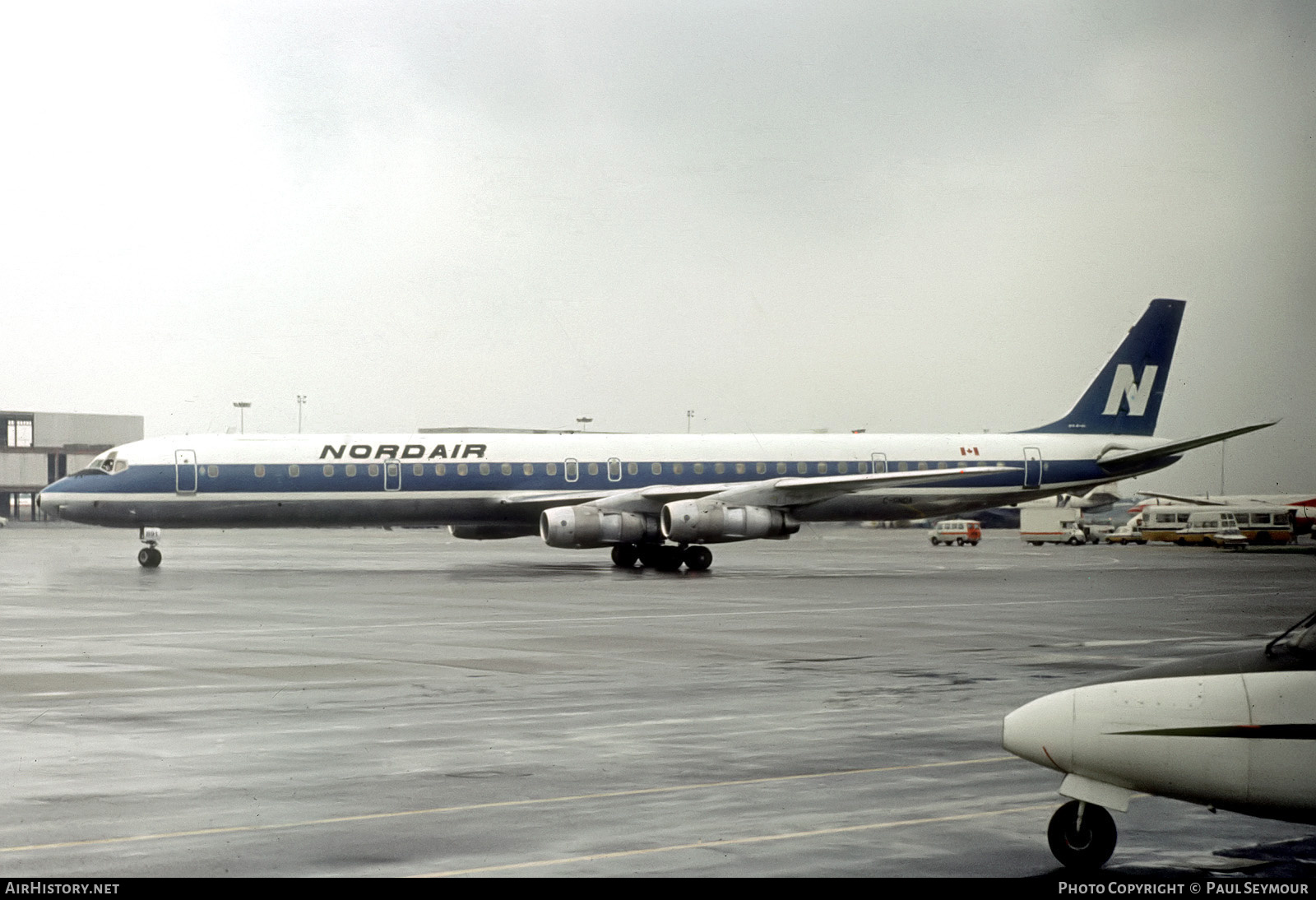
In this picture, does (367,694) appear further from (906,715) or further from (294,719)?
(906,715)

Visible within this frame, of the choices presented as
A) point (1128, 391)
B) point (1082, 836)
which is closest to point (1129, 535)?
point (1128, 391)

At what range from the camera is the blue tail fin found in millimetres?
51438

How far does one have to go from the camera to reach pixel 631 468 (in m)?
46.3

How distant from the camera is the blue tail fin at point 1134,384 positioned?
51.4 meters

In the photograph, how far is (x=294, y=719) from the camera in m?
14.3

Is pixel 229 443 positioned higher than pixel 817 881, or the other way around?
pixel 229 443

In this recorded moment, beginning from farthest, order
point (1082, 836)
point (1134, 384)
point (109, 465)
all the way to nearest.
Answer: point (1134, 384), point (109, 465), point (1082, 836)

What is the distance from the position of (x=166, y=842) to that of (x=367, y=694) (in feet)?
24.0

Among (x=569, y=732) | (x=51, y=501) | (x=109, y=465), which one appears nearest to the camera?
(x=569, y=732)

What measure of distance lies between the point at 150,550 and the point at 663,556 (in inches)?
601

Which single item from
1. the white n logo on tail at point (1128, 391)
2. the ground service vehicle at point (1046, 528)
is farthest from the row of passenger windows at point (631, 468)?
the ground service vehicle at point (1046, 528)

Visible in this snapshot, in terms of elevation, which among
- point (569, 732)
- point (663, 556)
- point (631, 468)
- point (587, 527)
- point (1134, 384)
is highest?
point (1134, 384)

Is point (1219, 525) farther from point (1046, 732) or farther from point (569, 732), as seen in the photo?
point (1046, 732)

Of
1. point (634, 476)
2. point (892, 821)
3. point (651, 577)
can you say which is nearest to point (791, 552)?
point (634, 476)
